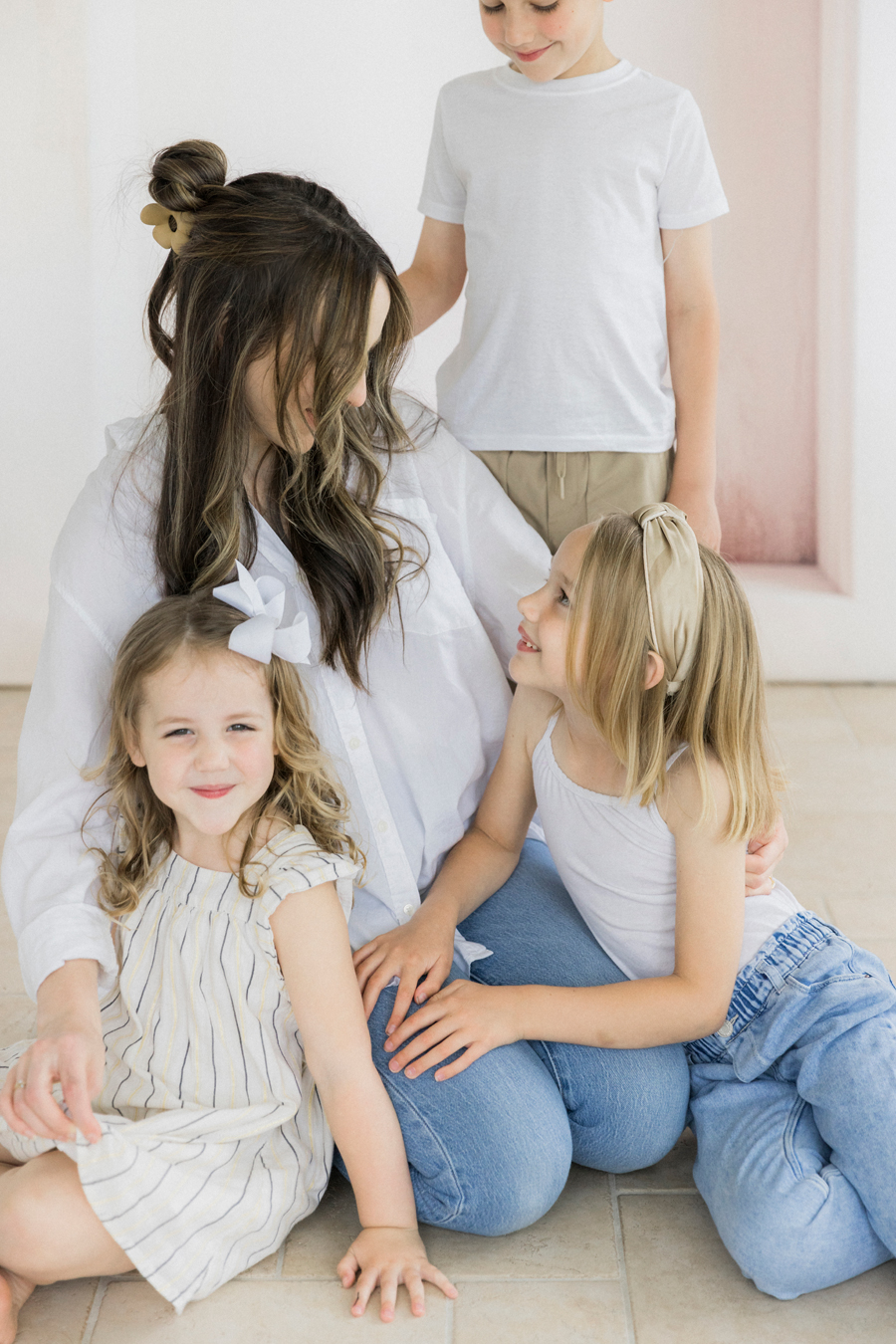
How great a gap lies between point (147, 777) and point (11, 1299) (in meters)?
0.55

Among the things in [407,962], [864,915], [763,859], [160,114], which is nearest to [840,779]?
[864,915]

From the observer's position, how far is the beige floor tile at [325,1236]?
4.72 feet

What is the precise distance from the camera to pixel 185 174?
1450 mm

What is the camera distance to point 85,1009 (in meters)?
1.36

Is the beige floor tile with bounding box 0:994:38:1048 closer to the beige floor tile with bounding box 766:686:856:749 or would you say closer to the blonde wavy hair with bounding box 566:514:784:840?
the blonde wavy hair with bounding box 566:514:784:840

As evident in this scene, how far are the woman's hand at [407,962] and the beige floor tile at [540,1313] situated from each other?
0.29 meters

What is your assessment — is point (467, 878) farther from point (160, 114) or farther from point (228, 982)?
point (160, 114)

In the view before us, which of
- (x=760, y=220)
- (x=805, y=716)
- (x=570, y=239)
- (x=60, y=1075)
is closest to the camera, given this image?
(x=60, y=1075)

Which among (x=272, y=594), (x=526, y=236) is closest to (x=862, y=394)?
(x=526, y=236)

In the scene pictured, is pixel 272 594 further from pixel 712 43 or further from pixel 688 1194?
pixel 712 43

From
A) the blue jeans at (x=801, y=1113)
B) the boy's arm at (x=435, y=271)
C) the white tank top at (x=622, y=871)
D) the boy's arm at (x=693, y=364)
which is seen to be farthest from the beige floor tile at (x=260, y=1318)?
the boy's arm at (x=435, y=271)

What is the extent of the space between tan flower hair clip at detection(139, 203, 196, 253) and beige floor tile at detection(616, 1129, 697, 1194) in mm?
1191

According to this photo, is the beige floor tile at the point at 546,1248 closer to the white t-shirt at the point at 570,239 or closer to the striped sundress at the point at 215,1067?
the striped sundress at the point at 215,1067

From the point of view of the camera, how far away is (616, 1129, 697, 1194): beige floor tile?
1.56 m
